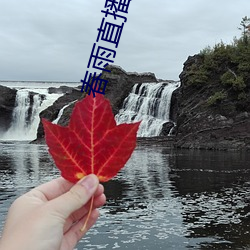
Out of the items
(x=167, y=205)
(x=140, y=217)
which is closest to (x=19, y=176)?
(x=167, y=205)

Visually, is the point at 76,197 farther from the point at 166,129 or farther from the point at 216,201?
the point at 166,129

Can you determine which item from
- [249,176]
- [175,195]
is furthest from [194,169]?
[175,195]

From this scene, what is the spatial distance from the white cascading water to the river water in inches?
1590

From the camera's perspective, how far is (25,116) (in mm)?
65750

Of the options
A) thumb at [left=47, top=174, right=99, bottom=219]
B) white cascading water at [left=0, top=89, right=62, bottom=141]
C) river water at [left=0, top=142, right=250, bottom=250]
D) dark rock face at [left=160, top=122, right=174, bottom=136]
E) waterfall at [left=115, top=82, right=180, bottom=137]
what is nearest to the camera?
thumb at [left=47, top=174, right=99, bottom=219]

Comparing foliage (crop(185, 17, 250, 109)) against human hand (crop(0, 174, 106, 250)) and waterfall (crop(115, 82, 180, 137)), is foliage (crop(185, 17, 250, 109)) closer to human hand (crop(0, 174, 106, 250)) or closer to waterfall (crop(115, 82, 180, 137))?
waterfall (crop(115, 82, 180, 137))

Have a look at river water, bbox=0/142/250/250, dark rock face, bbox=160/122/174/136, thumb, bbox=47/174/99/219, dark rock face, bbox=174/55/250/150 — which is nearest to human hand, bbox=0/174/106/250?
thumb, bbox=47/174/99/219

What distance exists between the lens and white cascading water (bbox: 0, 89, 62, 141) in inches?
2549

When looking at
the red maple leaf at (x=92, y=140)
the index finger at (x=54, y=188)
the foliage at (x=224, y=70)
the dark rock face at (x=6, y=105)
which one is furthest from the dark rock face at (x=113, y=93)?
the red maple leaf at (x=92, y=140)

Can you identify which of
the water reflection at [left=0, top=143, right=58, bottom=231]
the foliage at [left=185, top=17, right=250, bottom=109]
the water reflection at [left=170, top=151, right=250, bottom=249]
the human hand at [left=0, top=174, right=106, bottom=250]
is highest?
the foliage at [left=185, top=17, right=250, bottom=109]

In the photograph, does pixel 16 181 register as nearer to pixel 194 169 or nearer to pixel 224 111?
pixel 194 169

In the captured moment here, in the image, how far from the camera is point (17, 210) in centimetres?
192

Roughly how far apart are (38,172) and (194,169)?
28.1ft

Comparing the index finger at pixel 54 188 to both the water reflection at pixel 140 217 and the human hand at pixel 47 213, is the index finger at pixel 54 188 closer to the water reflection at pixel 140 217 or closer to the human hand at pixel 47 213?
the human hand at pixel 47 213
